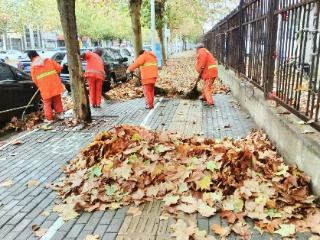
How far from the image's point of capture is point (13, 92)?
9664mm

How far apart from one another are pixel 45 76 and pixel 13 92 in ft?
3.23

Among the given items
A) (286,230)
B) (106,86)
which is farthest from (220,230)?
(106,86)

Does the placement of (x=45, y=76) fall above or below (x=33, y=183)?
above

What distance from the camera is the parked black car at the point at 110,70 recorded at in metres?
15.0

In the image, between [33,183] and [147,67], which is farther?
[147,67]

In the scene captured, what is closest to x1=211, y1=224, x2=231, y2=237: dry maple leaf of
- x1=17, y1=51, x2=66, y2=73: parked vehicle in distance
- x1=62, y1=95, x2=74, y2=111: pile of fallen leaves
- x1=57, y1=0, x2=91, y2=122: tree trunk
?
x1=57, y1=0, x2=91, y2=122: tree trunk

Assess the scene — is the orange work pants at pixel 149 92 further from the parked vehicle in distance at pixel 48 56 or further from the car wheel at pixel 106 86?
the parked vehicle in distance at pixel 48 56

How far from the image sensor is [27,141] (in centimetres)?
793

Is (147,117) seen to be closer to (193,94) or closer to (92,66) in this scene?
(92,66)

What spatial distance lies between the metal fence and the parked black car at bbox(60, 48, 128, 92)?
758 centimetres

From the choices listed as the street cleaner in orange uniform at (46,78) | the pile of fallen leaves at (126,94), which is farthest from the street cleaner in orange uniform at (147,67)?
the pile of fallen leaves at (126,94)

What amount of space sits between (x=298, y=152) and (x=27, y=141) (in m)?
5.34

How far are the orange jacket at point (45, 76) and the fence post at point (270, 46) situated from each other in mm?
5014

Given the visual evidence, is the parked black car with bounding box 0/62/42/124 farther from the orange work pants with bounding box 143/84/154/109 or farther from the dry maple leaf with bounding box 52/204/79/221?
the dry maple leaf with bounding box 52/204/79/221
